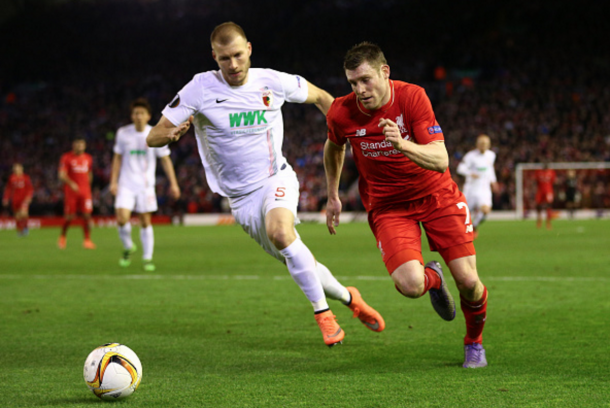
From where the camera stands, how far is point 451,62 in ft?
131

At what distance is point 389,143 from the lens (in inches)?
179

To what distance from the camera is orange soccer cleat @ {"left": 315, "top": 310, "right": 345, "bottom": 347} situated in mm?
4773

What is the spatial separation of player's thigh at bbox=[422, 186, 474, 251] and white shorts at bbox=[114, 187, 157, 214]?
702 centimetres

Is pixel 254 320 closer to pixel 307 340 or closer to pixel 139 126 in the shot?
pixel 307 340

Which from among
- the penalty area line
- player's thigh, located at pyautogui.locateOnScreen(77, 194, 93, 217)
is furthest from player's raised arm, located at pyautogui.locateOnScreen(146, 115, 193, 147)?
player's thigh, located at pyautogui.locateOnScreen(77, 194, 93, 217)

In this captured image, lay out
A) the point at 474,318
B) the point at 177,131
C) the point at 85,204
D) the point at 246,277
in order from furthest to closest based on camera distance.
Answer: the point at 85,204
the point at 246,277
the point at 177,131
the point at 474,318

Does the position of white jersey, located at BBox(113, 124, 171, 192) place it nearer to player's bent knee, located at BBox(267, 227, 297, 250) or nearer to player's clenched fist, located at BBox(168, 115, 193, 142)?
player's clenched fist, located at BBox(168, 115, 193, 142)

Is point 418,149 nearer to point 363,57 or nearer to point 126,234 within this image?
point 363,57

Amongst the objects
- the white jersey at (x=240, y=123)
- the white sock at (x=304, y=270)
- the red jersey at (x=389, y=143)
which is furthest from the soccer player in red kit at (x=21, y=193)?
the red jersey at (x=389, y=143)

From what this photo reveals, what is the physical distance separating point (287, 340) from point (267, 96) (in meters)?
1.86

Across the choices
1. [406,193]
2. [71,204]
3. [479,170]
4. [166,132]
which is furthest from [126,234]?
[479,170]

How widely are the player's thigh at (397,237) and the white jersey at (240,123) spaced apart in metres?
1.24

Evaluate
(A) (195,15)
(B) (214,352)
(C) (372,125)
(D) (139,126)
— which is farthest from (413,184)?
(A) (195,15)

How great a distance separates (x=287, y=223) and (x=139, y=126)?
20.0 ft
